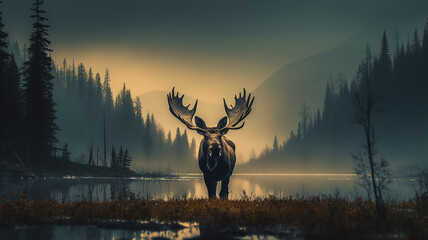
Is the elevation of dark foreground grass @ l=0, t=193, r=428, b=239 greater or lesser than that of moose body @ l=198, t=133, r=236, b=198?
lesser

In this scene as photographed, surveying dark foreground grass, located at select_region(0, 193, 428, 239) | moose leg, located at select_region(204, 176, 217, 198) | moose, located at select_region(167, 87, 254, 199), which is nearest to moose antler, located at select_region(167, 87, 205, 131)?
moose, located at select_region(167, 87, 254, 199)

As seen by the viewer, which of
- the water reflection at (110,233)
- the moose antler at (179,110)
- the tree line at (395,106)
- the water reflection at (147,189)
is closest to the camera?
the water reflection at (110,233)

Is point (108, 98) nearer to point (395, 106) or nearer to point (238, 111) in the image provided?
Result: point (395, 106)

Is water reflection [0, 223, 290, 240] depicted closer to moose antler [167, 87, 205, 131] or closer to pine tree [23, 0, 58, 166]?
moose antler [167, 87, 205, 131]

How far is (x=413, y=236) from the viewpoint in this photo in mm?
8602

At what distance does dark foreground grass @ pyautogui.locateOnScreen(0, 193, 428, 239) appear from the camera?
9844 millimetres

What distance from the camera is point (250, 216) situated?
38.4 ft

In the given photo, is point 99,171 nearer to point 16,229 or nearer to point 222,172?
point 222,172

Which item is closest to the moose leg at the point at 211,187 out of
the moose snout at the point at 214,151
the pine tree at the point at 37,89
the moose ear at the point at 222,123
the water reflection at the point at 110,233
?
the moose snout at the point at 214,151

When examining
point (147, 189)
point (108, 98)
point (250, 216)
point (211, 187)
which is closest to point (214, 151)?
point (211, 187)

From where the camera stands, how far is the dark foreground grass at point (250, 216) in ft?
32.3

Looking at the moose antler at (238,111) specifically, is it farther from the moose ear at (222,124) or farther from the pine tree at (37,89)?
the pine tree at (37,89)

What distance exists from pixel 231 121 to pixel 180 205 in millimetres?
6077

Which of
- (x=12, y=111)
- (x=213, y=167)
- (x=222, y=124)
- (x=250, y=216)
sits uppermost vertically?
(x=12, y=111)
